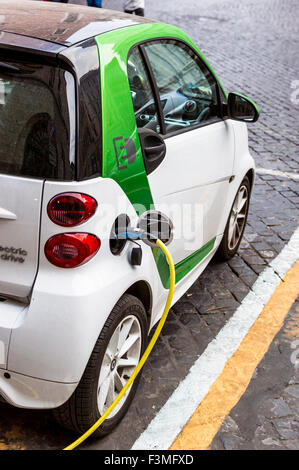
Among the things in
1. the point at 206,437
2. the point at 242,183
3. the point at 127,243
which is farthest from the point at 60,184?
the point at 242,183

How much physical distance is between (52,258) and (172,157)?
3.34 feet

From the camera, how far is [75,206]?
2.30 metres

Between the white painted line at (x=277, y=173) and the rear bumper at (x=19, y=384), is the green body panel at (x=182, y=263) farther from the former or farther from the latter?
the white painted line at (x=277, y=173)

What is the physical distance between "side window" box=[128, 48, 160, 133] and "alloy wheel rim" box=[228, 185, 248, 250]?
1.37 m

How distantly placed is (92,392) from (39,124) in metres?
1.12

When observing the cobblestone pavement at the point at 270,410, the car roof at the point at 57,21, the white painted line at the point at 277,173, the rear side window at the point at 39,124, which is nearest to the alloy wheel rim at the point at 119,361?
the cobblestone pavement at the point at 270,410

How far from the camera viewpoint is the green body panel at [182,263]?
299 cm

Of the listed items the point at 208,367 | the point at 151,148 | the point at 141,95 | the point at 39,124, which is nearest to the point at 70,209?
the point at 39,124

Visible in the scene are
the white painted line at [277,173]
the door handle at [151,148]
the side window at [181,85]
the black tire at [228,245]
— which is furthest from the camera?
the white painted line at [277,173]

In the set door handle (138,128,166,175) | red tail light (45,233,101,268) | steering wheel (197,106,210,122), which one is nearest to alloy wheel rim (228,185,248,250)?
steering wheel (197,106,210,122)

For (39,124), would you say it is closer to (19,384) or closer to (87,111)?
(87,111)

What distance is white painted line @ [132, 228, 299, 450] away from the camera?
280 cm

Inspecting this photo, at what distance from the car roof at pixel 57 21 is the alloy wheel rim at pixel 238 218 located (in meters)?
1.56

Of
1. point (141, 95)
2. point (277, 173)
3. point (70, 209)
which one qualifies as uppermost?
point (141, 95)
